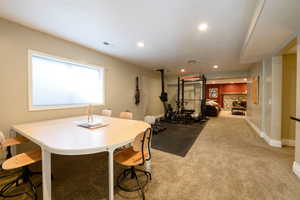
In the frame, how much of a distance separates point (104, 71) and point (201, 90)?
5.38 m

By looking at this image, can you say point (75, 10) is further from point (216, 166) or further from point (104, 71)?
point (216, 166)

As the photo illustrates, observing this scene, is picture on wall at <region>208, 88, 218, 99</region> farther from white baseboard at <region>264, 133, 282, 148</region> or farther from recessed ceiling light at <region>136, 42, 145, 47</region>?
recessed ceiling light at <region>136, 42, 145, 47</region>

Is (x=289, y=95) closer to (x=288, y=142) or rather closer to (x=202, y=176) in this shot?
(x=288, y=142)

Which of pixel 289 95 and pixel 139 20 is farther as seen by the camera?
pixel 289 95

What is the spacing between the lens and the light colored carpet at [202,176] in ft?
5.04

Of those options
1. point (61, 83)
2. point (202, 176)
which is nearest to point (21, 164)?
point (61, 83)

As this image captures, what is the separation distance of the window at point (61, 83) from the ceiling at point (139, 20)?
0.66m

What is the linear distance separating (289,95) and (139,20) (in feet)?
13.1

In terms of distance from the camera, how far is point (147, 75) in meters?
6.08

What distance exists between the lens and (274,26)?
6.00 ft

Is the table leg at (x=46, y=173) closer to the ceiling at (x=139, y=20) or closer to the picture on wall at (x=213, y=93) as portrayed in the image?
the ceiling at (x=139, y=20)

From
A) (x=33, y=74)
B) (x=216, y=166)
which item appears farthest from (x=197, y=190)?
(x=33, y=74)

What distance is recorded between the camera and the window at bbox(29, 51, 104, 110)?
101 inches

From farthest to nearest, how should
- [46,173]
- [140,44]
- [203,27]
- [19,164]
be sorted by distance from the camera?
[140,44]
[203,27]
[19,164]
[46,173]
